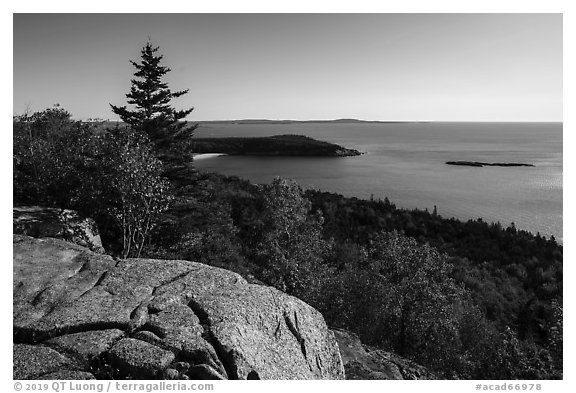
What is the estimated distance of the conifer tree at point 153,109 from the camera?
104ft

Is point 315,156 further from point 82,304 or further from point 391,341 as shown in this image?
point 82,304

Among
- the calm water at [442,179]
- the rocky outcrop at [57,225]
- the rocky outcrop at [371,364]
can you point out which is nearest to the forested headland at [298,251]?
the rocky outcrop at [57,225]

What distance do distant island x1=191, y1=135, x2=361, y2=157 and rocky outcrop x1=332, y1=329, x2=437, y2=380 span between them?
118ft

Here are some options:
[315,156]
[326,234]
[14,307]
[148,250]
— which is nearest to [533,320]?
[326,234]

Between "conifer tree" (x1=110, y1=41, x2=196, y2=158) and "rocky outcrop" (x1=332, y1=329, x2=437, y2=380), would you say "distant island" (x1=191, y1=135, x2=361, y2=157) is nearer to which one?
"conifer tree" (x1=110, y1=41, x2=196, y2=158)

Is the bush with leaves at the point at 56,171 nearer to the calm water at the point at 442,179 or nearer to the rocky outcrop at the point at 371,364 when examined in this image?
the rocky outcrop at the point at 371,364

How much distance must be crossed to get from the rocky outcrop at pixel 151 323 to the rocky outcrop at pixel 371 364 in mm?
2024

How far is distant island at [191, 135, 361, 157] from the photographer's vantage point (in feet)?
183

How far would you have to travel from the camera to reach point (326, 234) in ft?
150

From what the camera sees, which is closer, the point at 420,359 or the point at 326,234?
the point at 420,359

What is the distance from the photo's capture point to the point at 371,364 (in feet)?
46.7

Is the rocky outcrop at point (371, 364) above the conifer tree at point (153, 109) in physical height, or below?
below
